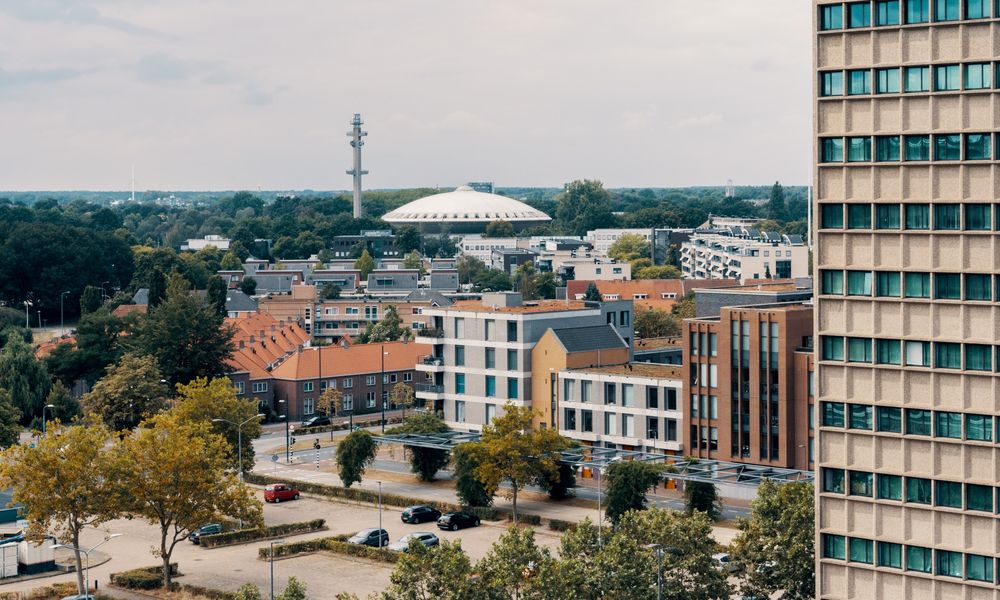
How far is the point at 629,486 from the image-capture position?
75750mm

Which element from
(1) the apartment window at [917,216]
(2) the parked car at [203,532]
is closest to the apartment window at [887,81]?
(1) the apartment window at [917,216]

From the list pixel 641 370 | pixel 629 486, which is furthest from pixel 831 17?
pixel 641 370

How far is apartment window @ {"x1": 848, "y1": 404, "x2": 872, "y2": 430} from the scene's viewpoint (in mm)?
48938

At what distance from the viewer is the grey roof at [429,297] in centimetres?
16843

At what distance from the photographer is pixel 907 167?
47.9 m

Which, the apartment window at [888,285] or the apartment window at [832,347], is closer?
the apartment window at [888,285]

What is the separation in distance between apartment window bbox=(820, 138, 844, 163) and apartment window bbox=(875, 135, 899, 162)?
123cm

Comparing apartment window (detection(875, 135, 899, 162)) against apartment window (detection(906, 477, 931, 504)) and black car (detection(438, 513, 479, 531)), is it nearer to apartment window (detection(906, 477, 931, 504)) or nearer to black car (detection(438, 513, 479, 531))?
apartment window (detection(906, 477, 931, 504))

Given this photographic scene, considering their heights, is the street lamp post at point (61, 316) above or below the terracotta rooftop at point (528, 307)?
below

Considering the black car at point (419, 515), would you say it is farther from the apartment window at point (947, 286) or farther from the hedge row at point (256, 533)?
the apartment window at point (947, 286)

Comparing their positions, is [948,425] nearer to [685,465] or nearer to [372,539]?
[685,465]

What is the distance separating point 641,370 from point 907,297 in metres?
46.6

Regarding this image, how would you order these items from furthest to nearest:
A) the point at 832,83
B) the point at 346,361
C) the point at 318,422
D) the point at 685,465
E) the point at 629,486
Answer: the point at 346,361, the point at 318,422, the point at 685,465, the point at 629,486, the point at 832,83

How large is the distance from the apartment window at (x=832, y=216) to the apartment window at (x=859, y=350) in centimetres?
368
